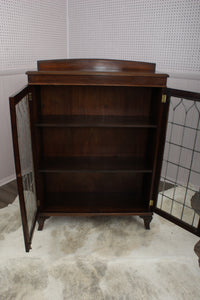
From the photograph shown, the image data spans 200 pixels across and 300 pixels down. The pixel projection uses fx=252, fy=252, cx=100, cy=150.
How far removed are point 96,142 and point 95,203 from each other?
1.59ft

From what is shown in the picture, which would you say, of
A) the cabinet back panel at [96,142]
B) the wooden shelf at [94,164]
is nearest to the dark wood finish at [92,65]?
the cabinet back panel at [96,142]

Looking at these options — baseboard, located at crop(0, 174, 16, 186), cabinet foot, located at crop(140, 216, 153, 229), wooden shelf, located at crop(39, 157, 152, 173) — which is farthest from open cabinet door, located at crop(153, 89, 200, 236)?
baseboard, located at crop(0, 174, 16, 186)

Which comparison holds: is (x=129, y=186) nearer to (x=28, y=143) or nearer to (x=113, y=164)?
(x=113, y=164)

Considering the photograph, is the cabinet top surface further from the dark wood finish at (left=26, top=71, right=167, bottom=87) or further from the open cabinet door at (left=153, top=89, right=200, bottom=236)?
the open cabinet door at (left=153, top=89, right=200, bottom=236)

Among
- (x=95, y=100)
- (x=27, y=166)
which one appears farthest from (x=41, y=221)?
(x=95, y=100)

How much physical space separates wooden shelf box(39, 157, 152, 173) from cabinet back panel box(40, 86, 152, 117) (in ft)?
1.18

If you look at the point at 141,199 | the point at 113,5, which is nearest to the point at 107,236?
the point at 141,199

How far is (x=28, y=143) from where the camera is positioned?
6.01 feet

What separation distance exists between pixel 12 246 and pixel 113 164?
922 mm

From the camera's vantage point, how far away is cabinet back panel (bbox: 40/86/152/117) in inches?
73.2

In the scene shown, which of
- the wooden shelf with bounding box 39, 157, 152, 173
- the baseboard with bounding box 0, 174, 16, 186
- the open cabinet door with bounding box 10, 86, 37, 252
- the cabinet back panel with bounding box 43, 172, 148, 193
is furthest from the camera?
the baseboard with bounding box 0, 174, 16, 186

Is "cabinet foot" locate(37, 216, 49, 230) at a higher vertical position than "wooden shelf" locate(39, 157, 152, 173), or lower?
lower

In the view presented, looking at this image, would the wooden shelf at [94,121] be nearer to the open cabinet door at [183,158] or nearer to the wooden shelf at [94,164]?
the wooden shelf at [94,164]

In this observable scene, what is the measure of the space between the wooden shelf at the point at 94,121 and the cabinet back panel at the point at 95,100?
0.06m
